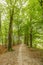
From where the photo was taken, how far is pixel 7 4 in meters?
22.8

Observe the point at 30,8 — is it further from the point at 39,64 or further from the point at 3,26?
the point at 3,26

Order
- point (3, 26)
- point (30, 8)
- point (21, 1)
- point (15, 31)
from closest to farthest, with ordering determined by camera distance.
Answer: point (30, 8), point (21, 1), point (3, 26), point (15, 31)

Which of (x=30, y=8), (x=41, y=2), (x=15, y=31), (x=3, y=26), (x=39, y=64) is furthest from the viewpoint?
(x=15, y=31)

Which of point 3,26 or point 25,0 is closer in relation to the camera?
point 25,0

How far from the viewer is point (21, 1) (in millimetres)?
23875

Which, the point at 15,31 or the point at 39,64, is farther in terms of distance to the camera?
the point at 15,31

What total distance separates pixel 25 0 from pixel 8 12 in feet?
10.5

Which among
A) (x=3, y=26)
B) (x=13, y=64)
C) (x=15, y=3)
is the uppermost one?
(x=15, y=3)

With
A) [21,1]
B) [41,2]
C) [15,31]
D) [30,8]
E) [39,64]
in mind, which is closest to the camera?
[39,64]

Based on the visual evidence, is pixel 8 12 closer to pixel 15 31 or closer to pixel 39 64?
pixel 39 64

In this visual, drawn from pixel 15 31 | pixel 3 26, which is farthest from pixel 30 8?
pixel 15 31

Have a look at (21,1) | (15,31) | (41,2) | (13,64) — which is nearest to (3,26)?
(15,31)

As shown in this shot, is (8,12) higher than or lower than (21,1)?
lower

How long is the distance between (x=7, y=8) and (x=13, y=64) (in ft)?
40.4
